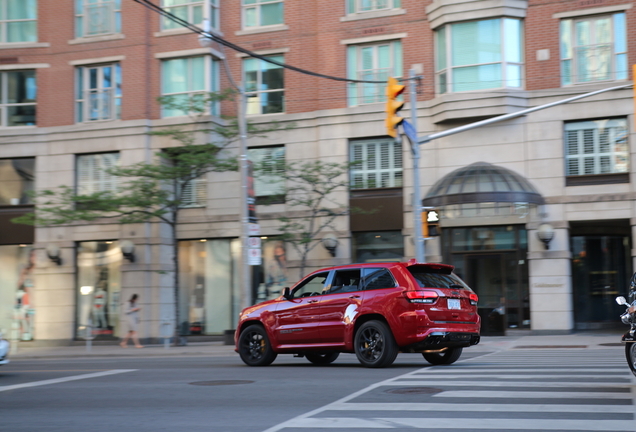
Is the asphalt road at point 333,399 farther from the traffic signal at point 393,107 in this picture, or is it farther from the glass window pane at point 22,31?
the glass window pane at point 22,31

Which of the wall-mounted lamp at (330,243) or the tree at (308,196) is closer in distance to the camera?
the tree at (308,196)

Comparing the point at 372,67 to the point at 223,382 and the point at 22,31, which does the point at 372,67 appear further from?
the point at 223,382

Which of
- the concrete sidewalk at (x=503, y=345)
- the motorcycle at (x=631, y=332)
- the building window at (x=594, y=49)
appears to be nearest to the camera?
the motorcycle at (x=631, y=332)

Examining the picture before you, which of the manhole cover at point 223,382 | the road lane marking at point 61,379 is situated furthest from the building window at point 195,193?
the manhole cover at point 223,382

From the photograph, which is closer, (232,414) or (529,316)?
(232,414)

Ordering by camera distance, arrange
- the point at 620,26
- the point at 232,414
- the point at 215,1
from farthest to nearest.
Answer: the point at 215,1 → the point at 620,26 → the point at 232,414

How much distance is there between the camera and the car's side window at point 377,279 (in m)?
12.9

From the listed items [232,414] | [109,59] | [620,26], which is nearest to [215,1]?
[109,59]

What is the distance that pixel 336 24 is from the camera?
87.1ft

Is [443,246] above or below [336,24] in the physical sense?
below

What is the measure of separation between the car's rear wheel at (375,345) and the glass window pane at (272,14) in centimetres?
1717

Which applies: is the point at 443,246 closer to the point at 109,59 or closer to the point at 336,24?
the point at 336,24

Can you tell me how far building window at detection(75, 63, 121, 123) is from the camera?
2802 centimetres

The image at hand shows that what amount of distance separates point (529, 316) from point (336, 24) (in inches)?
452
